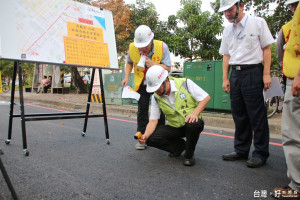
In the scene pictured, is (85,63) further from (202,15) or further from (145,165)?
(202,15)

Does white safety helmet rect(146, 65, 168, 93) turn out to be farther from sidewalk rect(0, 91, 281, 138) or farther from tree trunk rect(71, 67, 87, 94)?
tree trunk rect(71, 67, 87, 94)

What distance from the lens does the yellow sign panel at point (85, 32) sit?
359cm

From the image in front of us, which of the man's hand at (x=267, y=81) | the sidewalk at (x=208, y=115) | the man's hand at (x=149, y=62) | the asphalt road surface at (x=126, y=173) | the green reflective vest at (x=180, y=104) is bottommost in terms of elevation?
the asphalt road surface at (x=126, y=173)

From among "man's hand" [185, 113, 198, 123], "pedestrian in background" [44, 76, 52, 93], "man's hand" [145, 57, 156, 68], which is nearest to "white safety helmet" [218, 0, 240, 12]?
"man's hand" [145, 57, 156, 68]

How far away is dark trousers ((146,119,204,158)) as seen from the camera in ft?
8.90

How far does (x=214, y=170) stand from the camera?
2674mm

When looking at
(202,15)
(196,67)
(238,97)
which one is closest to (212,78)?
(196,67)

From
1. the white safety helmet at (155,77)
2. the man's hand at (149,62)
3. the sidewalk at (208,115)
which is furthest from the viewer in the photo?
the sidewalk at (208,115)

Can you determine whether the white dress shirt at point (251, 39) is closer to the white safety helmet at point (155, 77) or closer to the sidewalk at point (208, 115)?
the white safety helmet at point (155, 77)

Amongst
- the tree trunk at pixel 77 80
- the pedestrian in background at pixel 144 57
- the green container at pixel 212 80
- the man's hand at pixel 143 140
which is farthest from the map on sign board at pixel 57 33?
the tree trunk at pixel 77 80

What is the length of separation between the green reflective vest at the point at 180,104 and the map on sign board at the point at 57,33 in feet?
4.65

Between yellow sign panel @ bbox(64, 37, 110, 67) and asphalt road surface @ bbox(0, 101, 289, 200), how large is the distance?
3.84 feet

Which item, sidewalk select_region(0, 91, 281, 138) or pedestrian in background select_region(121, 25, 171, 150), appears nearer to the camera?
pedestrian in background select_region(121, 25, 171, 150)

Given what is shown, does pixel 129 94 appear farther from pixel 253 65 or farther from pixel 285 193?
pixel 285 193
